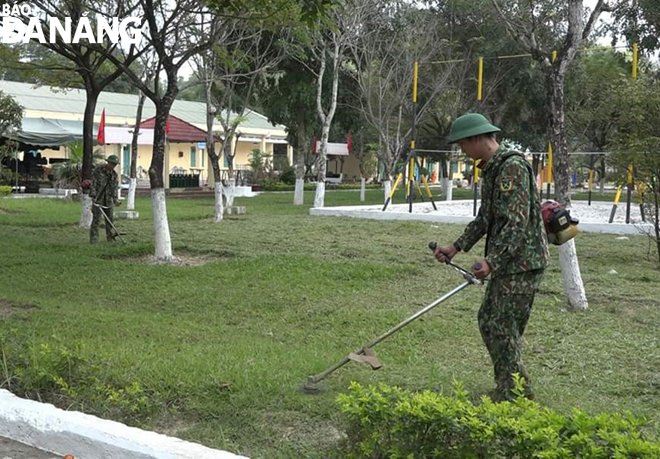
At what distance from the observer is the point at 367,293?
8.62 m

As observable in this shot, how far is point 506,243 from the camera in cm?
409

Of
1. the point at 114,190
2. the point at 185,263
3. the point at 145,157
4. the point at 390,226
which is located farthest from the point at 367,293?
the point at 145,157

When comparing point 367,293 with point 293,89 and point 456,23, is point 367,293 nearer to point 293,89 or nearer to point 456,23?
point 293,89

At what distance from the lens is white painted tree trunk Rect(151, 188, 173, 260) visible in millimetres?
10898

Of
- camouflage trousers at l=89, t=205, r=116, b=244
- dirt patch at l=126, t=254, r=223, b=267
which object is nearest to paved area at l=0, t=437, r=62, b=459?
dirt patch at l=126, t=254, r=223, b=267

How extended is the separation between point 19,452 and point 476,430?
7.91ft

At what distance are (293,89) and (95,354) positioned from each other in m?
23.8

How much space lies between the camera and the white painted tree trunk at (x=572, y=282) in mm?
7777

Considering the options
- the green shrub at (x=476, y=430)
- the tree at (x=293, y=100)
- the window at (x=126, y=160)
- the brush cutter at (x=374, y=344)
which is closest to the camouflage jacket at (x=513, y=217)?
A: the brush cutter at (x=374, y=344)

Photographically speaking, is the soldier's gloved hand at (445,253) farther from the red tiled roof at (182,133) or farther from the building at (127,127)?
the red tiled roof at (182,133)

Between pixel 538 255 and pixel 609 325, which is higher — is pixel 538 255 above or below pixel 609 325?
above

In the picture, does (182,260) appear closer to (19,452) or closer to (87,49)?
(87,49)

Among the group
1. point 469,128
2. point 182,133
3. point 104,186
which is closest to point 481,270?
point 469,128

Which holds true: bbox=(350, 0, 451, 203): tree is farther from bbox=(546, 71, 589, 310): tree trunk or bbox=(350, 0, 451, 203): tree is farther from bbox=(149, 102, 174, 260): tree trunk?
bbox=(546, 71, 589, 310): tree trunk
